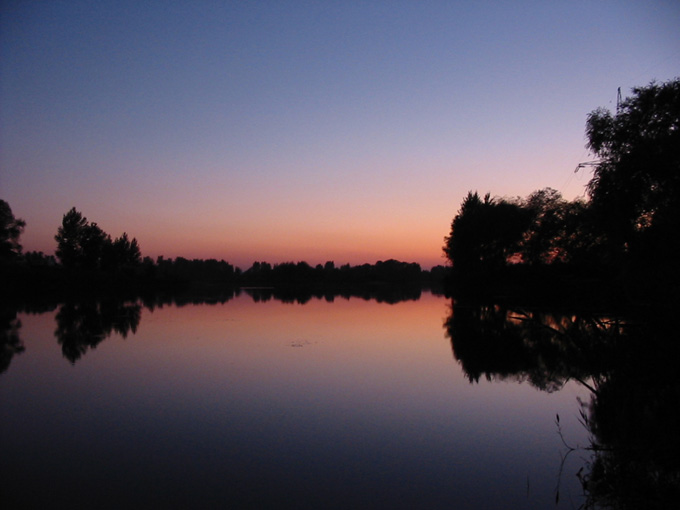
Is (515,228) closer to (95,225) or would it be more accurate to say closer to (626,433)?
(626,433)

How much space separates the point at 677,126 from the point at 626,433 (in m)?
13.1

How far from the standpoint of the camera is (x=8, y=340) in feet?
54.3

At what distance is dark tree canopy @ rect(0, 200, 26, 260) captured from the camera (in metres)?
49.6

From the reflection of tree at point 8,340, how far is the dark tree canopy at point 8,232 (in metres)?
30.5

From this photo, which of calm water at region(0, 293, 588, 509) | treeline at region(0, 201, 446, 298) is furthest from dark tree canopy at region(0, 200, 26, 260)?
calm water at region(0, 293, 588, 509)

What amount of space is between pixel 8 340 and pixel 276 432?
46.3 feet

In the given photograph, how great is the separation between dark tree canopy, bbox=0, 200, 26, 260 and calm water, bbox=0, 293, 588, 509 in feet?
146

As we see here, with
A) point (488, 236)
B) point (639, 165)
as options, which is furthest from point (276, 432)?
point (488, 236)

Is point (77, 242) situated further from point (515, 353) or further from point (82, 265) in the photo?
point (515, 353)

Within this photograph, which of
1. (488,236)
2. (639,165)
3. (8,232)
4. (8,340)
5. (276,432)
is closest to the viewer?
(276,432)

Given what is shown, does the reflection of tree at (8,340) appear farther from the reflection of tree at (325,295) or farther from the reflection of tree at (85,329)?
the reflection of tree at (325,295)

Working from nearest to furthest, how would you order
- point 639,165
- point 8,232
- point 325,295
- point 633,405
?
point 633,405 → point 639,165 → point 8,232 → point 325,295

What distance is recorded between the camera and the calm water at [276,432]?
5406 millimetres

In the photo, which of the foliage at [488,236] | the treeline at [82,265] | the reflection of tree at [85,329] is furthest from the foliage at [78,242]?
the foliage at [488,236]
